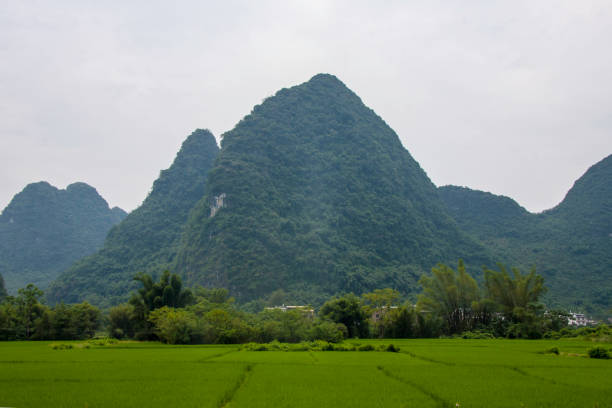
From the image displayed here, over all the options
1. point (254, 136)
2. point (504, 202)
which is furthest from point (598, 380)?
point (504, 202)

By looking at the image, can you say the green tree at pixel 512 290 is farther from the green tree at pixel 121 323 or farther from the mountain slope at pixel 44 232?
the mountain slope at pixel 44 232

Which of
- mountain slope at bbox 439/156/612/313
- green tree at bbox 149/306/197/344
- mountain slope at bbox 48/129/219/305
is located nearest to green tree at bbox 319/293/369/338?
green tree at bbox 149/306/197/344

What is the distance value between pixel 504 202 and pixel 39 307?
284 feet

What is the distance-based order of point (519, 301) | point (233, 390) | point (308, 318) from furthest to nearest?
point (308, 318)
point (519, 301)
point (233, 390)

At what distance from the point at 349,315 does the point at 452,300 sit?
6.41m

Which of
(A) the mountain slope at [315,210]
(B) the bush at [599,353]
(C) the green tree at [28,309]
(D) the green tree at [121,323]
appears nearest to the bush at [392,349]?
(B) the bush at [599,353]

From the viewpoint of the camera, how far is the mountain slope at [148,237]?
6269cm

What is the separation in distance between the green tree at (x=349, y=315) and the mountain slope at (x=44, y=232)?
73.7 metres

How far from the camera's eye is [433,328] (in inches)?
962

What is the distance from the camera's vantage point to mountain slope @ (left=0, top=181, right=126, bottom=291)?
87688mm

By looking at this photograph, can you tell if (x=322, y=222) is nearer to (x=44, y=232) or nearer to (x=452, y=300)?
(x=452, y=300)

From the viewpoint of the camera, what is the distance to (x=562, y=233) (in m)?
72.2

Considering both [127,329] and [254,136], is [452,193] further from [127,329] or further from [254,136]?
[127,329]

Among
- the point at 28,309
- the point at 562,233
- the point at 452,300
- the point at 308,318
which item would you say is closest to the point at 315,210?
the point at 562,233
